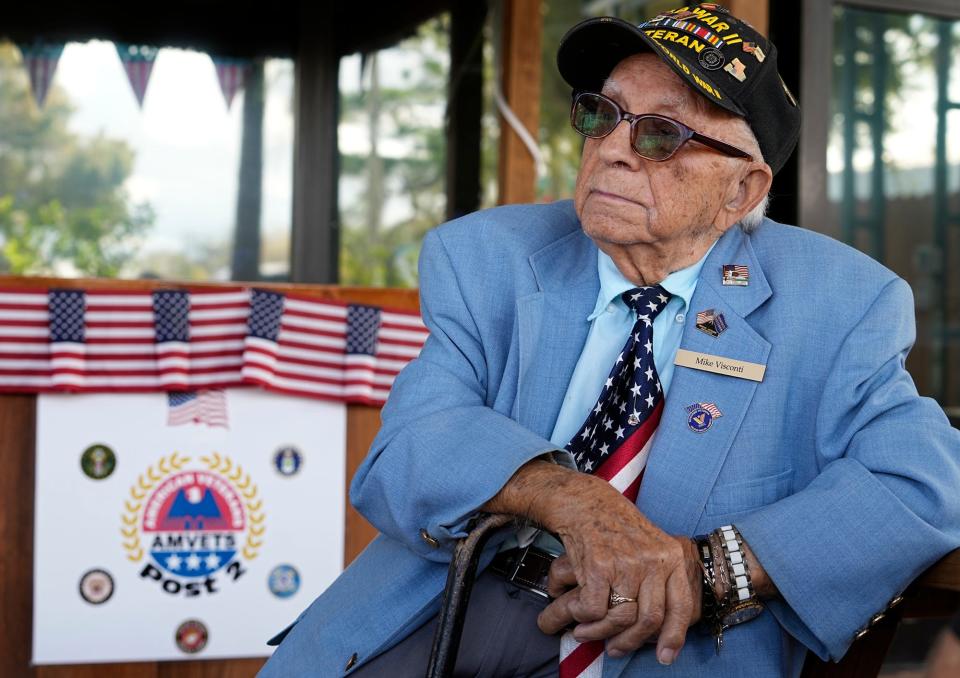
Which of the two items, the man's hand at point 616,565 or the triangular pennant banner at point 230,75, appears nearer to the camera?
the man's hand at point 616,565

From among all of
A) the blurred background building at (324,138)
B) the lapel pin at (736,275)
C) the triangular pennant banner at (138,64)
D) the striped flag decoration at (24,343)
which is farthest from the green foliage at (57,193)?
the lapel pin at (736,275)

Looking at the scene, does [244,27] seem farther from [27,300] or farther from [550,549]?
[550,549]

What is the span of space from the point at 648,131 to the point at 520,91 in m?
2.99

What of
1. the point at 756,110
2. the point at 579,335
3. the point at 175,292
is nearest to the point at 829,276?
the point at 756,110

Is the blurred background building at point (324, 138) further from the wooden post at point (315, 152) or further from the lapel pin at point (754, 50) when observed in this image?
the lapel pin at point (754, 50)

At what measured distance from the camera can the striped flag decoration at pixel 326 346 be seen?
3998mm

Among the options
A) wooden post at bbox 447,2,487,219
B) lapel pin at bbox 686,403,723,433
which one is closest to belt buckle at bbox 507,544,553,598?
lapel pin at bbox 686,403,723,433

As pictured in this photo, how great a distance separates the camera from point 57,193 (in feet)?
17.0

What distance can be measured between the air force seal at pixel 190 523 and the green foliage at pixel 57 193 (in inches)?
65.0

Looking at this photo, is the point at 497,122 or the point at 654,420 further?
the point at 497,122

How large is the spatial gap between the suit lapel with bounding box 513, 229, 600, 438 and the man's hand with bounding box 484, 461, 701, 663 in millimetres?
271

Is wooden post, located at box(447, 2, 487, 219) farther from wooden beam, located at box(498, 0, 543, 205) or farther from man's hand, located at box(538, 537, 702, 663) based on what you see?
man's hand, located at box(538, 537, 702, 663)

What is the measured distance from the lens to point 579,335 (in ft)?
7.38

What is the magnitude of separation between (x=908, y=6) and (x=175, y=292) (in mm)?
3302
